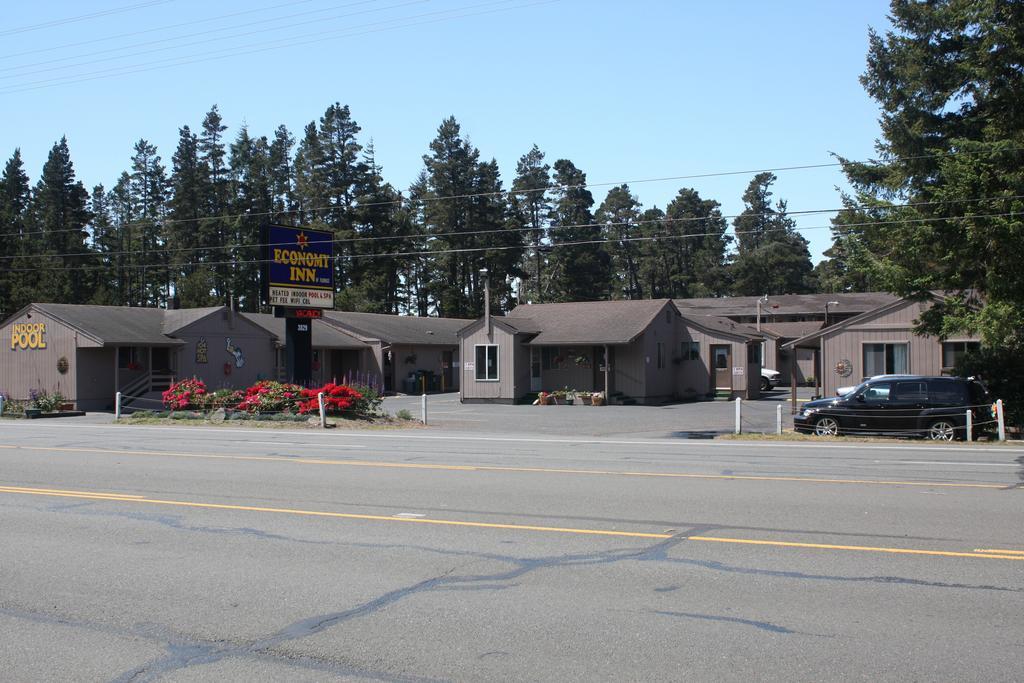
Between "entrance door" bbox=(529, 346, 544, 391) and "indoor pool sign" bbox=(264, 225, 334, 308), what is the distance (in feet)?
39.9

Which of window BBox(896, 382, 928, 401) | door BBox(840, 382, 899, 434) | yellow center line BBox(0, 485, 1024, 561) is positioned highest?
window BBox(896, 382, 928, 401)

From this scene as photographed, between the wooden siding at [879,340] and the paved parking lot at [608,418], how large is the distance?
8.22ft

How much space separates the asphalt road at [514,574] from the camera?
19.4ft

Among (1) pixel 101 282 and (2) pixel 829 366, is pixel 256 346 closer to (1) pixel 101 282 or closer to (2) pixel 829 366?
(2) pixel 829 366

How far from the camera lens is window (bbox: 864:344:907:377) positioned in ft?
111

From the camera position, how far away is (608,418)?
1257 inches

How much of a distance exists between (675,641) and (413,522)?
4963 millimetres

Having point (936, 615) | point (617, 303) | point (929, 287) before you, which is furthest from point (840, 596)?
point (617, 303)

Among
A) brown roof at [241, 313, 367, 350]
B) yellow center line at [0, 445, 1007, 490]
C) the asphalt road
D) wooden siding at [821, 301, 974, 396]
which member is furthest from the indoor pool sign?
wooden siding at [821, 301, 974, 396]

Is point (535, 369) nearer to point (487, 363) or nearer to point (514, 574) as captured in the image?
point (487, 363)

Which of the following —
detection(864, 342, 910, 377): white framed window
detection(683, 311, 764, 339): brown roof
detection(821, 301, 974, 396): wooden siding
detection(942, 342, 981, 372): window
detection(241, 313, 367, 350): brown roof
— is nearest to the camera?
detection(942, 342, 981, 372): window

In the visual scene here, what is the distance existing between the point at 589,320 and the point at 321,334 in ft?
52.1

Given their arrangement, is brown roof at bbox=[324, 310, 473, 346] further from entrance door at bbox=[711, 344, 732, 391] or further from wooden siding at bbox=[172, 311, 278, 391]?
entrance door at bbox=[711, 344, 732, 391]

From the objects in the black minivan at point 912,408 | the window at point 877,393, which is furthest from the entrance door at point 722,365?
the window at point 877,393
